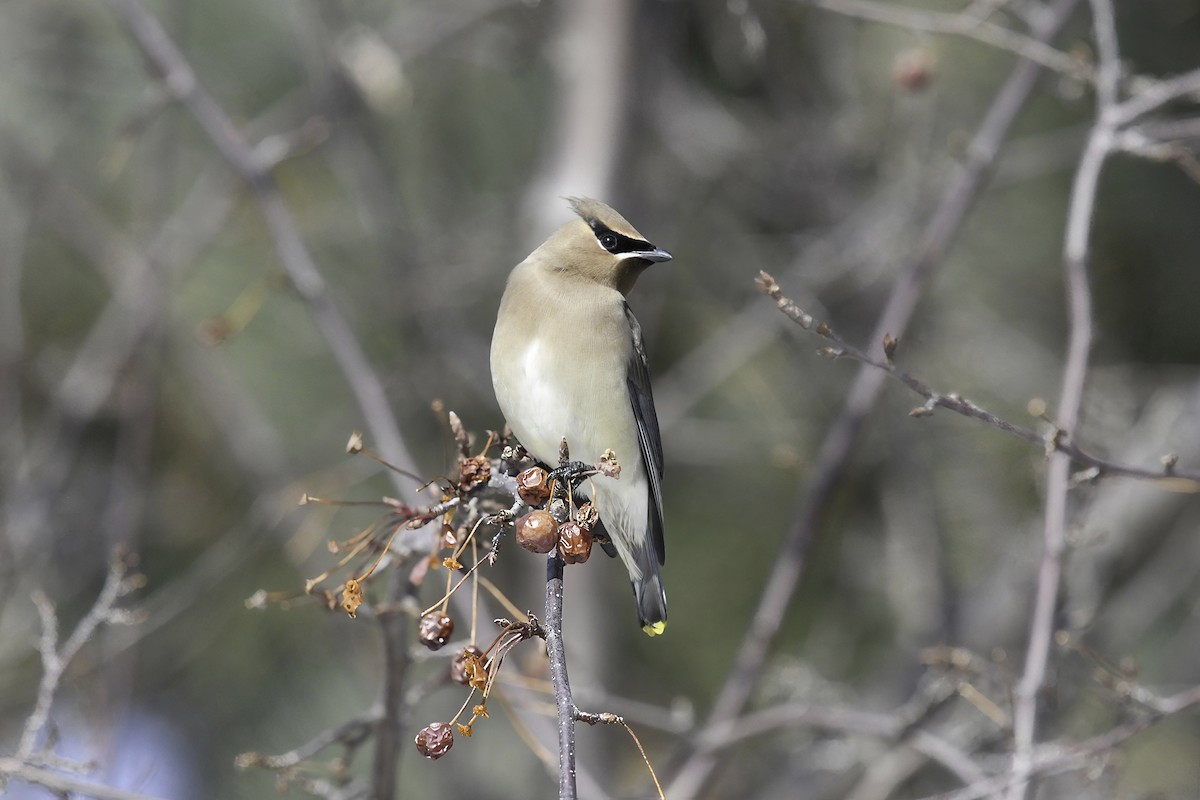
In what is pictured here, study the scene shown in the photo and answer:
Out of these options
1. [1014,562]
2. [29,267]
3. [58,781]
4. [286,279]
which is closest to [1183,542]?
[1014,562]

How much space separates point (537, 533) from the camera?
1.99 m

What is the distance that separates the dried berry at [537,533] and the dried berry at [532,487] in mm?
140

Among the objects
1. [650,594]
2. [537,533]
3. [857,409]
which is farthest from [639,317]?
[537,533]

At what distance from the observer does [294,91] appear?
6281 millimetres

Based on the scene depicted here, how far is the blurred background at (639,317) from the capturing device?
484 cm

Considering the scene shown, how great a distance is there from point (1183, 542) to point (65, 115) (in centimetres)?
536

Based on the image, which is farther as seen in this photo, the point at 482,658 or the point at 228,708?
the point at 228,708

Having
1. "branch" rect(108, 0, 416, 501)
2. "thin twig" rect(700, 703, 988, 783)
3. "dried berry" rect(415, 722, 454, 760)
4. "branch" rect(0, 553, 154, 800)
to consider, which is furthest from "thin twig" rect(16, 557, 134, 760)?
"thin twig" rect(700, 703, 988, 783)

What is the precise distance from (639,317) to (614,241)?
213 cm

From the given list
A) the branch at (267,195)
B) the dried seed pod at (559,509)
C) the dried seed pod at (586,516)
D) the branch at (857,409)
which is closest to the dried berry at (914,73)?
the branch at (857,409)

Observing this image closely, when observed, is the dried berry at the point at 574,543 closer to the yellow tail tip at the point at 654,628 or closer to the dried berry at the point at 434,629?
the dried berry at the point at 434,629

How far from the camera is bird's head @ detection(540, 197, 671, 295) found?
336 cm

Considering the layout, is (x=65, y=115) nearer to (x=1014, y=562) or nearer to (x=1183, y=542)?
(x=1014, y=562)

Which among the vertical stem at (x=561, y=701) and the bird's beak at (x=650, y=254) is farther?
the bird's beak at (x=650, y=254)
